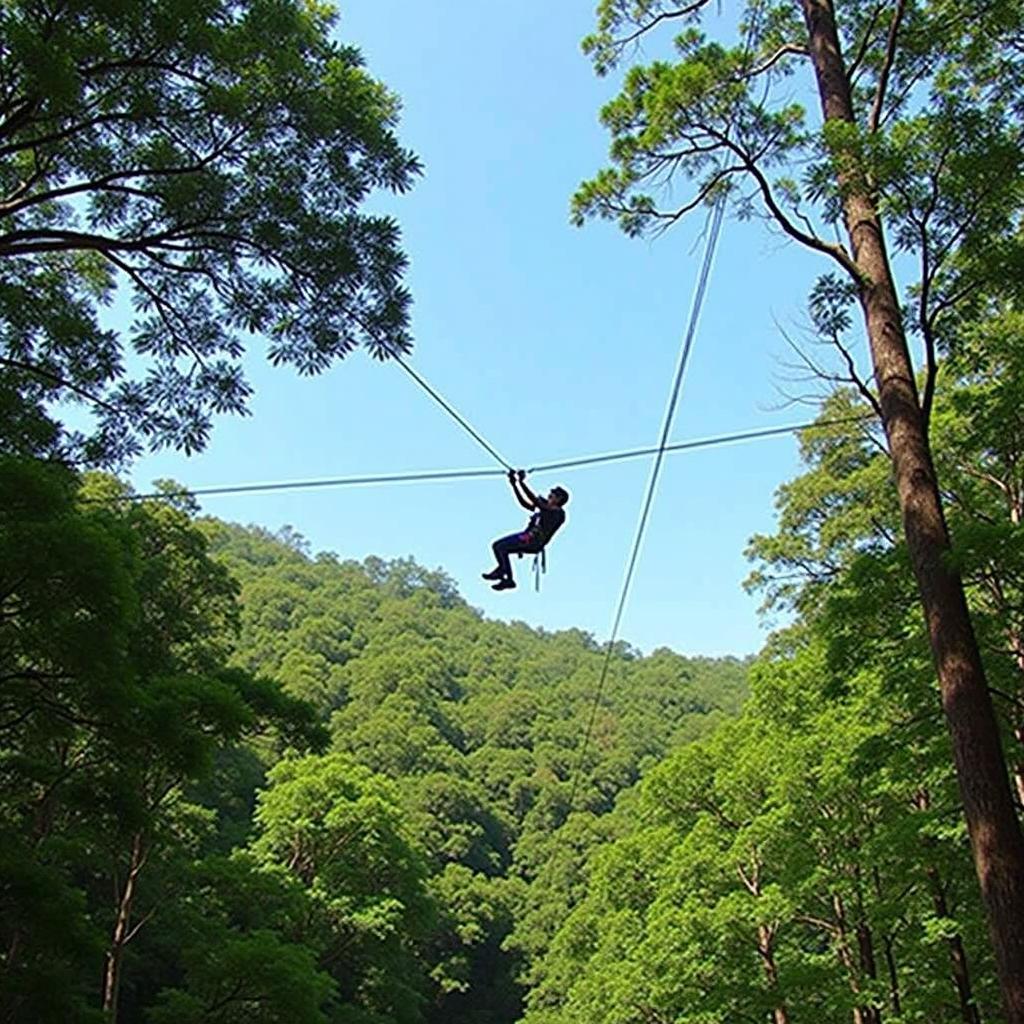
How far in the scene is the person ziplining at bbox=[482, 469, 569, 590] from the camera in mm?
7738

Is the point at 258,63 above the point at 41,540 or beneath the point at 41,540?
above

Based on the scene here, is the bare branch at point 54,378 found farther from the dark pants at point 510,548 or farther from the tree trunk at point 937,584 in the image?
the tree trunk at point 937,584

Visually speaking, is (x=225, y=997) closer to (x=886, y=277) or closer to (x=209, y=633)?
(x=209, y=633)

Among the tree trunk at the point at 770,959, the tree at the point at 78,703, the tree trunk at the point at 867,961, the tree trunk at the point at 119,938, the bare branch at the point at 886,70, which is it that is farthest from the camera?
the tree trunk at the point at 770,959

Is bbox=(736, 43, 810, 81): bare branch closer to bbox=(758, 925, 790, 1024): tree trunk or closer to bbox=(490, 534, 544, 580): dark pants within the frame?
bbox=(490, 534, 544, 580): dark pants

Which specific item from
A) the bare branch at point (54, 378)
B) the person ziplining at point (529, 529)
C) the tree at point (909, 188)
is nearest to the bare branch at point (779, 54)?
the tree at point (909, 188)

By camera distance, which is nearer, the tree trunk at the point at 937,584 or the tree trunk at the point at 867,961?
the tree trunk at the point at 937,584

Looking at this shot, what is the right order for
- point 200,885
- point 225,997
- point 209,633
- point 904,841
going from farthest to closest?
point 200,885
point 209,633
point 225,997
point 904,841

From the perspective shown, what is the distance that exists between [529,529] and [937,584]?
3.54 m

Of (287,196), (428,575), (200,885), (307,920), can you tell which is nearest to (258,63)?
(287,196)

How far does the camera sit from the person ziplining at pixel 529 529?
774cm

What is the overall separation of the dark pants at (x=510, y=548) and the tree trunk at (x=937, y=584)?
3190 millimetres

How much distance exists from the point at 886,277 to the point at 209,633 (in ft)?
41.9

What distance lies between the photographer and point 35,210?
758 centimetres
